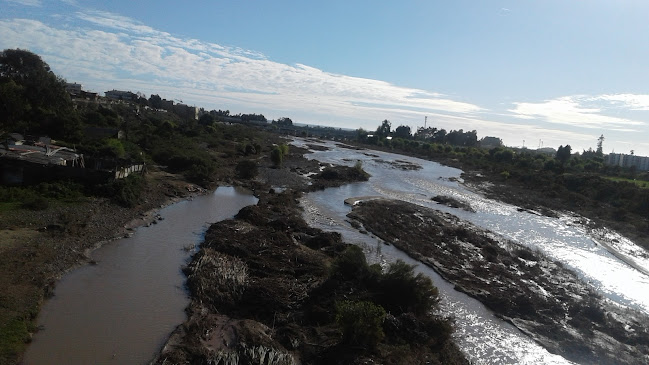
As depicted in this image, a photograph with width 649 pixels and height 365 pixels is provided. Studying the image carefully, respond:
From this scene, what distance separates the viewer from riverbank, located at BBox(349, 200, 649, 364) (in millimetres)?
14969

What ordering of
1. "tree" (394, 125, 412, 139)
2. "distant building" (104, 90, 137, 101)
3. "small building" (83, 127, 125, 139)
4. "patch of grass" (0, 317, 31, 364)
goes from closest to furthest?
"patch of grass" (0, 317, 31, 364), "small building" (83, 127, 125, 139), "distant building" (104, 90, 137, 101), "tree" (394, 125, 412, 139)

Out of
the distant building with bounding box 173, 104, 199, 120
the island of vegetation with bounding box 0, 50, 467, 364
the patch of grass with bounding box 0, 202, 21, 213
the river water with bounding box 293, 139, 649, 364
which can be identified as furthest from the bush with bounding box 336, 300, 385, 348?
the distant building with bounding box 173, 104, 199, 120

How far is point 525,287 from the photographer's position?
19.6m

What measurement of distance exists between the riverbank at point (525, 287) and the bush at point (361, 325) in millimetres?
6659

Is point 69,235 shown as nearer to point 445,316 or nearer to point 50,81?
point 445,316

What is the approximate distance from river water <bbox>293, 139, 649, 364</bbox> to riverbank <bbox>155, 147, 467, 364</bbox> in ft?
7.00

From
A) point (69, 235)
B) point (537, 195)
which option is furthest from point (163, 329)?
point (537, 195)

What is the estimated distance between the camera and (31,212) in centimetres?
1953

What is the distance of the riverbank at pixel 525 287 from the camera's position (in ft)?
49.1

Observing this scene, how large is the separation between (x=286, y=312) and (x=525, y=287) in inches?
464

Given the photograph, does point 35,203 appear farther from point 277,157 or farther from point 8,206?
point 277,157

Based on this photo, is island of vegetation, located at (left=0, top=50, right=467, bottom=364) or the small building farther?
the small building

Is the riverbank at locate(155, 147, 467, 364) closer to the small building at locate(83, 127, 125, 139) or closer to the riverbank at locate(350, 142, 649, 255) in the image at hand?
the small building at locate(83, 127, 125, 139)

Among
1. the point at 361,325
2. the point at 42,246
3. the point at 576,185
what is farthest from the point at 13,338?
the point at 576,185
